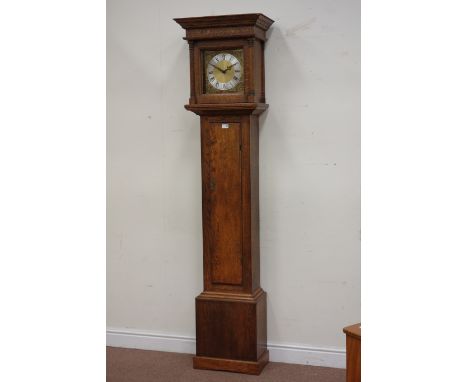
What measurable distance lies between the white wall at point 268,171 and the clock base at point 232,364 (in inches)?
7.4

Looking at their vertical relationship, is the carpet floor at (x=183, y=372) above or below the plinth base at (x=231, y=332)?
below

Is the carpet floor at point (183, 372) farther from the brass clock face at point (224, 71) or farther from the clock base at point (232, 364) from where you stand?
the brass clock face at point (224, 71)

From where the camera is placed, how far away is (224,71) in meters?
3.35

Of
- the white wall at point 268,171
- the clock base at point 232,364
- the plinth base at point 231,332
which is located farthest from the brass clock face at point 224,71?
the clock base at point 232,364

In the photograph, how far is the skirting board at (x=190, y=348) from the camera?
138 inches

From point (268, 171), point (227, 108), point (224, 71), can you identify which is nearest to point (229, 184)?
point (268, 171)

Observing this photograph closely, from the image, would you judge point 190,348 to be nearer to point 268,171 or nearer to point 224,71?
point 268,171

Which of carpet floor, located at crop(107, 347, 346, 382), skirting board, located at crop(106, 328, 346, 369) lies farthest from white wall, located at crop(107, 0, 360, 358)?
carpet floor, located at crop(107, 347, 346, 382)

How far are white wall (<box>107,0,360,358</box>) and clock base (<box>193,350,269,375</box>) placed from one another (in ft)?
0.62

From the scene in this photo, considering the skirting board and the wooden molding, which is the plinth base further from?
the wooden molding

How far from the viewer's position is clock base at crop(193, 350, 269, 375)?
341cm
